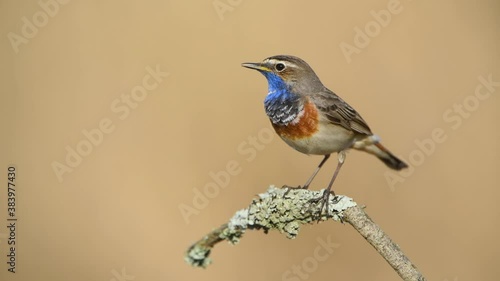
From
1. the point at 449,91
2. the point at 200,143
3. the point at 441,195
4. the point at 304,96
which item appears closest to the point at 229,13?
the point at 200,143

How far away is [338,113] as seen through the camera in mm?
3885

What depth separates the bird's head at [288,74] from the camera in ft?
13.0

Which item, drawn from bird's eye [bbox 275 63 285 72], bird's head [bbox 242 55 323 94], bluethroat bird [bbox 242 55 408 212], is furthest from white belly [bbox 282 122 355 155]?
bird's eye [bbox 275 63 285 72]

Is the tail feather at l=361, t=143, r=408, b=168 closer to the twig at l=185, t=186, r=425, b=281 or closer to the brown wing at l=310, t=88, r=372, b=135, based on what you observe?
the brown wing at l=310, t=88, r=372, b=135

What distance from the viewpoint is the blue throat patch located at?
3793 millimetres

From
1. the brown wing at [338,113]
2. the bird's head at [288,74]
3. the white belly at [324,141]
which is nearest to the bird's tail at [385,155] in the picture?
the brown wing at [338,113]

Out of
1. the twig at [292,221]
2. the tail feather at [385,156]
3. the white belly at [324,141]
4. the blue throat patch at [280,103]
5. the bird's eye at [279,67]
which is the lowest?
the twig at [292,221]

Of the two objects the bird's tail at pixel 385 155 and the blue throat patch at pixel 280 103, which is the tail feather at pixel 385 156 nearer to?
the bird's tail at pixel 385 155

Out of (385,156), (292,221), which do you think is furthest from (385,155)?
(292,221)

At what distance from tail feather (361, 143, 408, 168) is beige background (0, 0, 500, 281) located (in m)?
0.55

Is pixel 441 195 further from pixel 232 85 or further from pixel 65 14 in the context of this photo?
pixel 65 14

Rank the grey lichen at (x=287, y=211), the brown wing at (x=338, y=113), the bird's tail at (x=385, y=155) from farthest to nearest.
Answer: the bird's tail at (x=385, y=155), the brown wing at (x=338, y=113), the grey lichen at (x=287, y=211)

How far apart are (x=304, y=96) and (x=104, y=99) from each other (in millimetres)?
1949

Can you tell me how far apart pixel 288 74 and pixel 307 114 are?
341 millimetres
